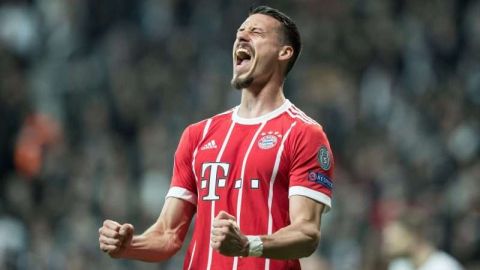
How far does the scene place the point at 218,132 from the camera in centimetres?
550

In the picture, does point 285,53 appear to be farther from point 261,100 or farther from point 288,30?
point 261,100

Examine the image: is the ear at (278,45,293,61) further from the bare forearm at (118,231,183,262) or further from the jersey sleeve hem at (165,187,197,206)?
the bare forearm at (118,231,183,262)

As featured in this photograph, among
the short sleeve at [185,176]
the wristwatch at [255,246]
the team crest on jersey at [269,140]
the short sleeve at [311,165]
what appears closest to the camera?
the wristwatch at [255,246]

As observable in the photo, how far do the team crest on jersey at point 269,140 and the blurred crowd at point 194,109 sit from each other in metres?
4.28

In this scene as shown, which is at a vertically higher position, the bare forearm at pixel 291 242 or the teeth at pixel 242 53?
the teeth at pixel 242 53

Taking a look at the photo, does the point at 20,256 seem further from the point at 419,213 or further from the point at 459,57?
the point at 459,57

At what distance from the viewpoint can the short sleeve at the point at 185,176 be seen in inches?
218

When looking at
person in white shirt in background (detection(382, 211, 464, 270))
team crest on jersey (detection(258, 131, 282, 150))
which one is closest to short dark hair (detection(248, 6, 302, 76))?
team crest on jersey (detection(258, 131, 282, 150))

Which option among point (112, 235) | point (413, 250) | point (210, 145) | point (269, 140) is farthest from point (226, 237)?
point (413, 250)

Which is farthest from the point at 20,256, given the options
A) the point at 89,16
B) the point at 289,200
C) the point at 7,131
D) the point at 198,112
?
the point at 289,200

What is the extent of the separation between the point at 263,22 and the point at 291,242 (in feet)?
3.82

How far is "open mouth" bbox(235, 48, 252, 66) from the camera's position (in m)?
5.46

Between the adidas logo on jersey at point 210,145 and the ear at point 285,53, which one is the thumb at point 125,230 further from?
the ear at point 285,53

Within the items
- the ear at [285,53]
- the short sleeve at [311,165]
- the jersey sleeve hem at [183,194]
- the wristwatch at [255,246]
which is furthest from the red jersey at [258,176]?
the wristwatch at [255,246]
